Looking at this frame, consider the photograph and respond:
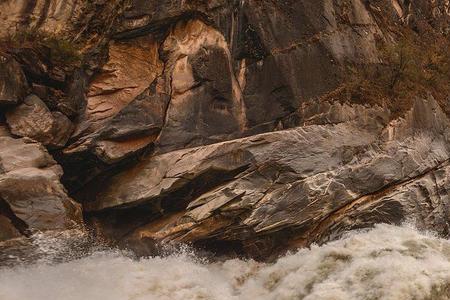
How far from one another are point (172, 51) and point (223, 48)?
4.76 ft

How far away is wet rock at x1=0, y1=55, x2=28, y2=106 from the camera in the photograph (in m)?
13.2

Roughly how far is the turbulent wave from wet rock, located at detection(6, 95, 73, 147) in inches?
123

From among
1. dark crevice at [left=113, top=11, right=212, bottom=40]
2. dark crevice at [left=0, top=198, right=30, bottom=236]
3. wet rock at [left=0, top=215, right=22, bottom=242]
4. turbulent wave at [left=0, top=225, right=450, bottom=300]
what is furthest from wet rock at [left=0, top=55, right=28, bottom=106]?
turbulent wave at [left=0, top=225, right=450, bottom=300]

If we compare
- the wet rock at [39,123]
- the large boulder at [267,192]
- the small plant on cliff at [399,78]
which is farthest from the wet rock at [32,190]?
the small plant on cliff at [399,78]

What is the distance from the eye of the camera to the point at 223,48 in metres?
15.3

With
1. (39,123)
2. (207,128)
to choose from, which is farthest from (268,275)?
(39,123)

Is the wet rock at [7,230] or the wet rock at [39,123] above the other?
the wet rock at [39,123]

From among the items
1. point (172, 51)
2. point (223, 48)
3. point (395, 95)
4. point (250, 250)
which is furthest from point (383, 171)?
point (172, 51)

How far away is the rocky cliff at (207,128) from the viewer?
13.8 metres

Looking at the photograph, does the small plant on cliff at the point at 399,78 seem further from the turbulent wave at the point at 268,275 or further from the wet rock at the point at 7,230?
the wet rock at the point at 7,230

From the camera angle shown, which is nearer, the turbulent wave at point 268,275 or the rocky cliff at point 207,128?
the turbulent wave at point 268,275

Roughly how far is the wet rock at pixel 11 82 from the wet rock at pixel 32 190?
1.03 meters

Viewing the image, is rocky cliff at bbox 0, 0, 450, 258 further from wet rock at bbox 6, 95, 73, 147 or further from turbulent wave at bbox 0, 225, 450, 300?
turbulent wave at bbox 0, 225, 450, 300

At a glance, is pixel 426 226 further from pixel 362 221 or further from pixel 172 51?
pixel 172 51
